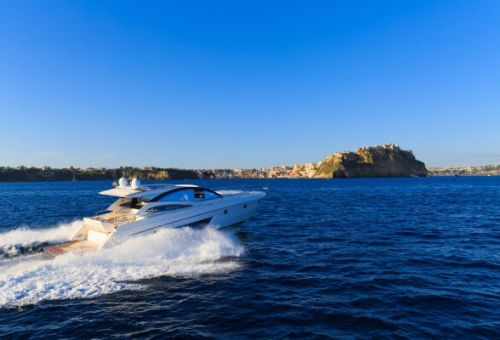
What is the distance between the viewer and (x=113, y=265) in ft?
36.0

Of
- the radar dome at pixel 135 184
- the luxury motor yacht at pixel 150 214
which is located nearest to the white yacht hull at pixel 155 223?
the luxury motor yacht at pixel 150 214

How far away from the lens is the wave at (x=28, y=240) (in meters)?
12.8

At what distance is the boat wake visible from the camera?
29.6 feet

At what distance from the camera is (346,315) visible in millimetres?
7883

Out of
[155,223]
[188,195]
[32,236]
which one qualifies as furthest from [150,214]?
[32,236]

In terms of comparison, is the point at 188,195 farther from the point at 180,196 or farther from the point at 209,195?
the point at 209,195

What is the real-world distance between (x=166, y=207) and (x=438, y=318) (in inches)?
410

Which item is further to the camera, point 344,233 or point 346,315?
point 344,233

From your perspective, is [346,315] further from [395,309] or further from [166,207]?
[166,207]

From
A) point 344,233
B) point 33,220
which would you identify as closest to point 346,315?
point 344,233

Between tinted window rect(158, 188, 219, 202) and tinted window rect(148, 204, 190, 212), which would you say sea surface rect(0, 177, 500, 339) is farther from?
tinted window rect(158, 188, 219, 202)

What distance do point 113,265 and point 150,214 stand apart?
2866mm

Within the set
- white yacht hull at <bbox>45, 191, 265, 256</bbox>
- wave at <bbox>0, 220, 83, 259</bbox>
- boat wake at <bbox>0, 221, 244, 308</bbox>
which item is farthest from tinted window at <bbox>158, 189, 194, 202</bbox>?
wave at <bbox>0, 220, 83, 259</bbox>

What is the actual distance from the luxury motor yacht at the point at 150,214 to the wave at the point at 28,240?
4.88 ft
